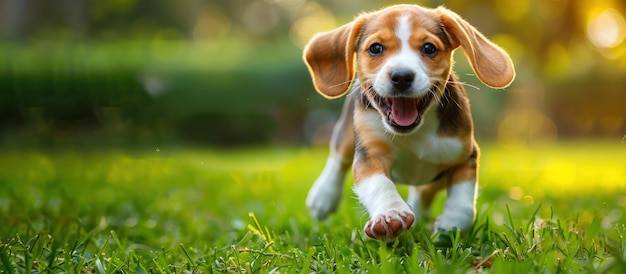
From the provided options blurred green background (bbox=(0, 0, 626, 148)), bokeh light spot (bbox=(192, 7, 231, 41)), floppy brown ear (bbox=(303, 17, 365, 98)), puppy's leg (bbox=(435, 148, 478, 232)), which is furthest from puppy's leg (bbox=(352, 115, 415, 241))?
bokeh light spot (bbox=(192, 7, 231, 41))

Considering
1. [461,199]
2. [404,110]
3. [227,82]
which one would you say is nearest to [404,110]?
[404,110]

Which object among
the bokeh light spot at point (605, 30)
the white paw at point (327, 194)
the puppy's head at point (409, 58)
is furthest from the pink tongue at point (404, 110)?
the bokeh light spot at point (605, 30)

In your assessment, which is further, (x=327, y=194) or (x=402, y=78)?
(x=327, y=194)

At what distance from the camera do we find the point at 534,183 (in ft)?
22.6

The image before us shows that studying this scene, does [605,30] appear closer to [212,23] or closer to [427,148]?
[212,23]

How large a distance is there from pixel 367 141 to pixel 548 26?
1377cm

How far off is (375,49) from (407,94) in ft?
1.09

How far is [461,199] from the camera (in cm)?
349

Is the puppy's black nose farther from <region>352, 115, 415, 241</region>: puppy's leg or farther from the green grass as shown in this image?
the green grass

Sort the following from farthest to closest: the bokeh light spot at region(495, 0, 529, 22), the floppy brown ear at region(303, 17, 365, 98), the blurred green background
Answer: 1. the bokeh light spot at region(495, 0, 529, 22)
2. the blurred green background
3. the floppy brown ear at region(303, 17, 365, 98)

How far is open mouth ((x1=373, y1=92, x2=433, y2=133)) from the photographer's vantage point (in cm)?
328

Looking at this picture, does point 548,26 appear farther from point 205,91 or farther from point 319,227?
point 319,227

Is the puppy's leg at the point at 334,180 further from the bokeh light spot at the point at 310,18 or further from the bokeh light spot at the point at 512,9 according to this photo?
the bokeh light spot at the point at 310,18

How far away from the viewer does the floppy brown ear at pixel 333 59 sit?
363cm
